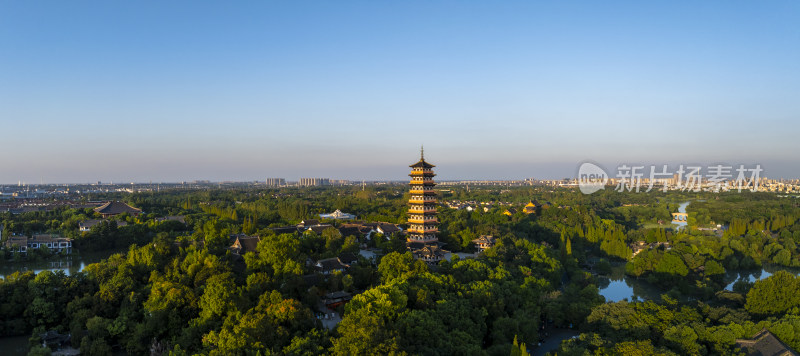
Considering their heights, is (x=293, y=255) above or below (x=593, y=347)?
above

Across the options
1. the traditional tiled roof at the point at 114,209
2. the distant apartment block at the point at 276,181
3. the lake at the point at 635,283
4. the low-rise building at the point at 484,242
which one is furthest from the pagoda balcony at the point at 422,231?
the distant apartment block at the point at 276,181

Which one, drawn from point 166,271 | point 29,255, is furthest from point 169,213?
point 166,271

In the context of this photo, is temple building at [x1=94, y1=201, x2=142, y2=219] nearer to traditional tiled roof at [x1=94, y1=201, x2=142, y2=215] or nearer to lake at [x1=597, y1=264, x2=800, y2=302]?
traditional tiled roof at [x1=94, y1=201, x2=142, y2=215]

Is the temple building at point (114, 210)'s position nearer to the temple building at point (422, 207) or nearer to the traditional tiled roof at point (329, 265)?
the temple building at point (422, 207)

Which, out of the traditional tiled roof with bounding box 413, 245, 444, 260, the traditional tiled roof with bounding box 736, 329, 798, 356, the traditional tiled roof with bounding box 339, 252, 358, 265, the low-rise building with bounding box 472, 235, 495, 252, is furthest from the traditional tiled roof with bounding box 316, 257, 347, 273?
the traditional tiled roof with bounding box 736, 329, 798, 356

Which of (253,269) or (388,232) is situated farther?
(388,232)

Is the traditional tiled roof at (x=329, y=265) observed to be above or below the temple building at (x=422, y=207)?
below

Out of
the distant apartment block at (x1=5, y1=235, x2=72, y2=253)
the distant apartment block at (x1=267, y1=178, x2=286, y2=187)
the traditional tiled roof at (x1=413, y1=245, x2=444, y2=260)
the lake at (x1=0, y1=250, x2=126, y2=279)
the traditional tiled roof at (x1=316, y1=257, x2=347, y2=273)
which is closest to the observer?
the traditional tiled roof at (x1=316, y1=257, x2=347, y2=273)

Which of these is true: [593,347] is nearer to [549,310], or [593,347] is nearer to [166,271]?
[549,310]
